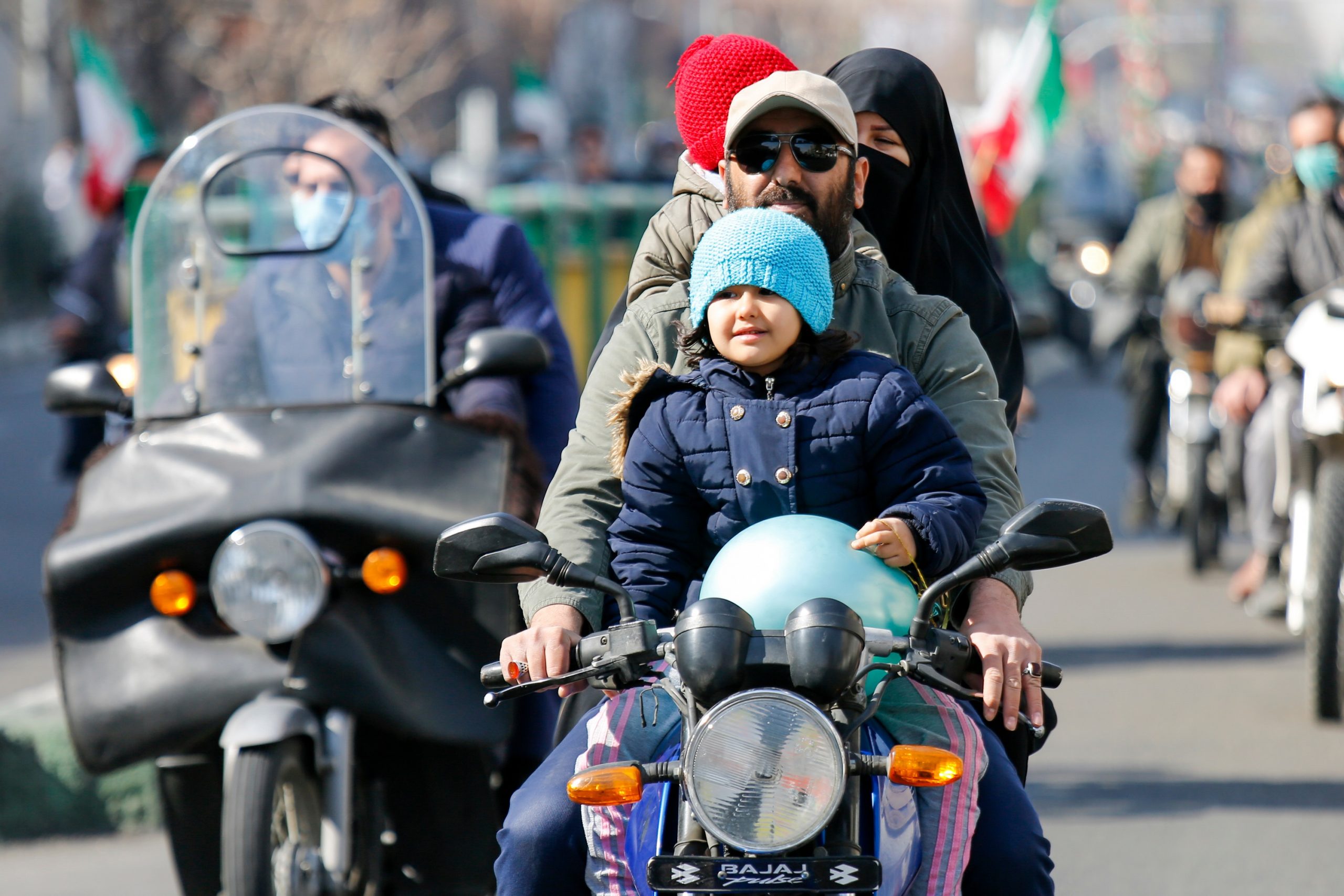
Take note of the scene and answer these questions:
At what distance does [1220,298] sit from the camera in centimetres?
809

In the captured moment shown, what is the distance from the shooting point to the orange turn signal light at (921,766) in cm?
244

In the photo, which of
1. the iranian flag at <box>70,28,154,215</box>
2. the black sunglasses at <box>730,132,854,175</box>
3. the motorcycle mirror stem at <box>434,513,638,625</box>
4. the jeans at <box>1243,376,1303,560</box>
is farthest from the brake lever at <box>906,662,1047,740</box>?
the iranian flag at <box>70,28,154,215</box>

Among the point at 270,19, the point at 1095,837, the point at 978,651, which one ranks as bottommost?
the point at 1095,837

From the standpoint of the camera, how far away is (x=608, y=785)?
2.48m

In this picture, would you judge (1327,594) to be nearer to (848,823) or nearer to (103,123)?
(848,823)

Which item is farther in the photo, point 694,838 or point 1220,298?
point 1220,298

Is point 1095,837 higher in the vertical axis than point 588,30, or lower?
lower

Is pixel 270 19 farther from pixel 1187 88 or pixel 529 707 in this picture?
pixel 1187 88

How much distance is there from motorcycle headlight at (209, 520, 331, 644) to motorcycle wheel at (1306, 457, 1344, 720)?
403 cm

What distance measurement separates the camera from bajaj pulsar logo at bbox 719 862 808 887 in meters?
2.36

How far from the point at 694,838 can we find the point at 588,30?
50377 mm

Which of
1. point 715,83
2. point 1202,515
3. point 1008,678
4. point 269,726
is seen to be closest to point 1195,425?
point 1202,515

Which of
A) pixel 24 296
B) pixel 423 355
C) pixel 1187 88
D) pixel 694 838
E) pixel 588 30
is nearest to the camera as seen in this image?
pixel 694 838

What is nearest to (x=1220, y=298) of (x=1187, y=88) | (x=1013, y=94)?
(x=1013, y=94)
